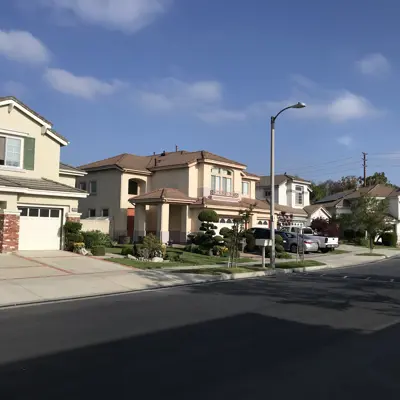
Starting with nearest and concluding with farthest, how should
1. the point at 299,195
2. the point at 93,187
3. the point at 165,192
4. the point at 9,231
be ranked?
the point at 9,231
the point at 165,192
the point at 93,187
the point at 299,195

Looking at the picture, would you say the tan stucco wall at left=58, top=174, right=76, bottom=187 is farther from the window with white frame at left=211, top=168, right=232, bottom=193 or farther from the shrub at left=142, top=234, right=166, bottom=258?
the window with white frame at left=211, top=168, right=232, bottom=193

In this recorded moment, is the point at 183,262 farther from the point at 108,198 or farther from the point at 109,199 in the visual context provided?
the point at 108,198

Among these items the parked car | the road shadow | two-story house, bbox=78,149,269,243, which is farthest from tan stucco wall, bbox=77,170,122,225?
the road shadow

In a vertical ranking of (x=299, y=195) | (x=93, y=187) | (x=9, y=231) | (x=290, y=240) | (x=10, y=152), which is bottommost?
(x=290, y=240)

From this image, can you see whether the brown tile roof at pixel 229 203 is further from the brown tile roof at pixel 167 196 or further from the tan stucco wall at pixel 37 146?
the tan stucco wall at pixel 37 146

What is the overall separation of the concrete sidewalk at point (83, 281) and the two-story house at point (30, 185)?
325cm

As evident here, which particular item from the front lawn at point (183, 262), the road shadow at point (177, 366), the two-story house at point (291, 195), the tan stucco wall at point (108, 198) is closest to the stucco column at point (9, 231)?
the front lawn at point (183, 262)

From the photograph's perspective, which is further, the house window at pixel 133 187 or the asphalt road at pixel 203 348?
the house window at pixel 133 187

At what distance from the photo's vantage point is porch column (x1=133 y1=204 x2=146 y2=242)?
34.5 meters

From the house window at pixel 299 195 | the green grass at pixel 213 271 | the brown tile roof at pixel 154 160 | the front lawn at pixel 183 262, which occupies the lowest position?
the green grass at pixel 213 271

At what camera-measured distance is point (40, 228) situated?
75.2 ft

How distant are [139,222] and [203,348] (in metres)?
27.9

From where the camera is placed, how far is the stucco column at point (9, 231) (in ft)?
67.2

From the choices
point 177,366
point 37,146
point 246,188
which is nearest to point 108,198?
point 246,188
